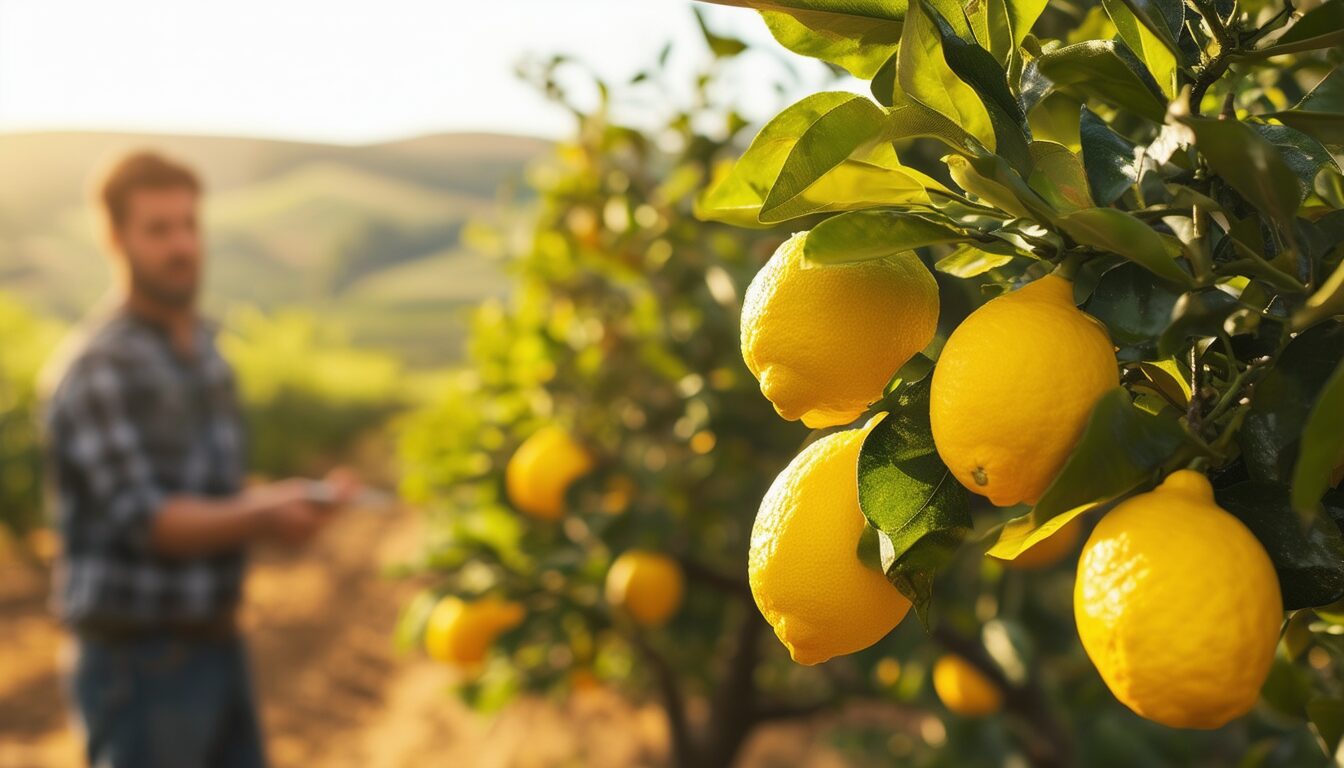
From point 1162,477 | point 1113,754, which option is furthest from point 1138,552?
point 1113,754

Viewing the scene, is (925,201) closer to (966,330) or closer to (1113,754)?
(966,330)

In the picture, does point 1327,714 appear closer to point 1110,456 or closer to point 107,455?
point 1110,456

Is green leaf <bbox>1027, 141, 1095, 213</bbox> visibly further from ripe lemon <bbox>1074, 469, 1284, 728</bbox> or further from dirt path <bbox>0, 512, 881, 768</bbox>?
dirt path <bbox>0, 512, 881, 768</bbox>

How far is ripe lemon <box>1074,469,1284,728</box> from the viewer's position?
363 mm

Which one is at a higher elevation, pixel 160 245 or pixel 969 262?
pixel 969 262

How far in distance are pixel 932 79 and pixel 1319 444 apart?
0.19 metres

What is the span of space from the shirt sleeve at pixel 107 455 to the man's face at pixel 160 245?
0.27 metres

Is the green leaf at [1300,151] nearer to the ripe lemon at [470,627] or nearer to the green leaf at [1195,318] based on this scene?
the green leaf at [1195,318]

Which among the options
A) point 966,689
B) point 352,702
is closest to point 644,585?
point 966,689

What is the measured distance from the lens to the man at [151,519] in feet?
6.37

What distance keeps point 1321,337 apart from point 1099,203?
0.32 feet

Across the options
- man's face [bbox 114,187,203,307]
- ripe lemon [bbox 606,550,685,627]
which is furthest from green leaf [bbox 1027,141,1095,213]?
man's face [bbox 114,187,203,307]

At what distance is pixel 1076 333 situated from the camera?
1.26 feet

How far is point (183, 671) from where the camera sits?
2.04 m
